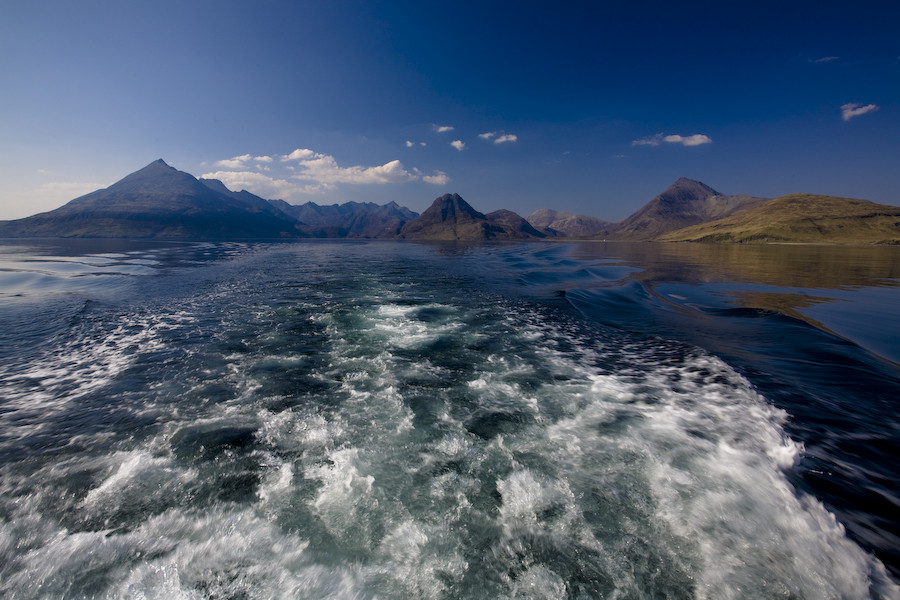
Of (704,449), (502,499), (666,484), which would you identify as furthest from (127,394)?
(704,449)

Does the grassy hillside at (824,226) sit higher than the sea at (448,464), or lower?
higher

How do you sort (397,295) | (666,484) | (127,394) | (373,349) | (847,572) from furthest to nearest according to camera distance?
(397,295) < (373,349) < (127,394) < (666,484) < (847,572)

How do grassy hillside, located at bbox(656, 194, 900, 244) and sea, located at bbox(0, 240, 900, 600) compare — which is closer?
sea, located at bbox(0, 240, 900, 600)

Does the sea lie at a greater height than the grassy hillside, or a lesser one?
lesser

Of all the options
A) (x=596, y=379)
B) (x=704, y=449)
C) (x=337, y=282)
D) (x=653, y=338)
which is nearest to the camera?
(x=704, y=449)

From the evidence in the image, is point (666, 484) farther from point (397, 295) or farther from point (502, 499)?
point (397, 295)

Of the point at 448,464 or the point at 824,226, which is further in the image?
the point at 824,226

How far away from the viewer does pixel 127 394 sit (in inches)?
284

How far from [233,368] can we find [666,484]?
9.88 m

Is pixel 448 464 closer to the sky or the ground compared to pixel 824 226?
closer to the ground

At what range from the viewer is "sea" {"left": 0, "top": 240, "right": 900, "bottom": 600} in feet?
11.4

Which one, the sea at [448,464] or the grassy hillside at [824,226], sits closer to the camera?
the sea at [448,464]

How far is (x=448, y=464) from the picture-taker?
5.22 metres

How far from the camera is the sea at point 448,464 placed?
349 centimetres
